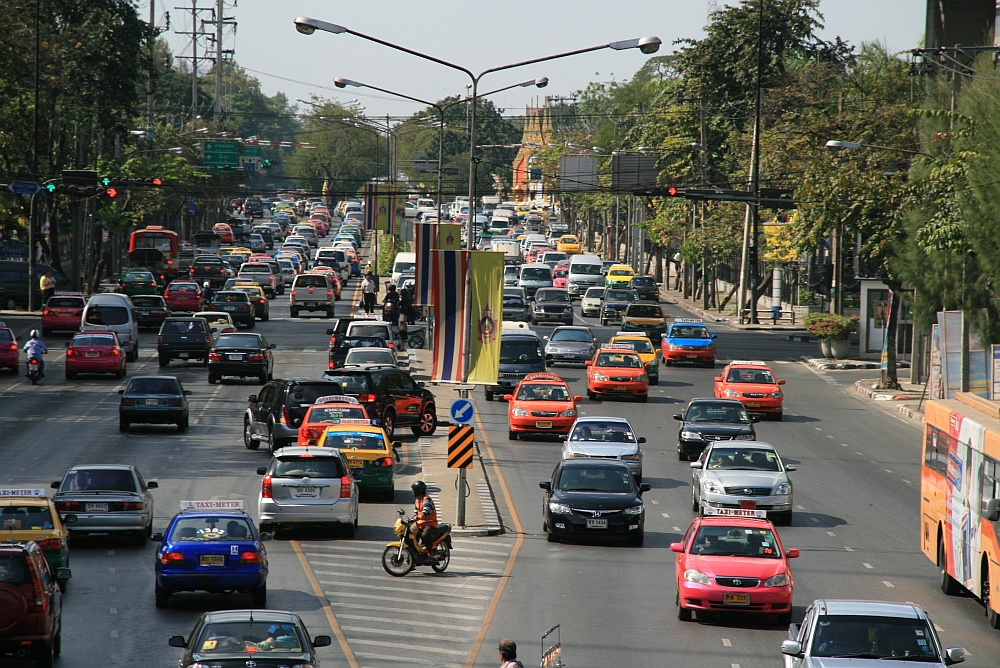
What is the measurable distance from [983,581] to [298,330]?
47.1m

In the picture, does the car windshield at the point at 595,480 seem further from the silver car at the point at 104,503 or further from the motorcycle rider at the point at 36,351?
the motorcycle rider at the point at 36,351

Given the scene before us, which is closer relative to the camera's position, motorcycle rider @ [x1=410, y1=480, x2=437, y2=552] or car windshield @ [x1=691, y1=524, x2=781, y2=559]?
car windshield @ [x1=691, y1=524, x2=781, y2=559]

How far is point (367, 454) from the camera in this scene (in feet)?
97.4

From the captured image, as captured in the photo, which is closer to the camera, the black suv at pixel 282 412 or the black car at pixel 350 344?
the black suv at pixel 282 412

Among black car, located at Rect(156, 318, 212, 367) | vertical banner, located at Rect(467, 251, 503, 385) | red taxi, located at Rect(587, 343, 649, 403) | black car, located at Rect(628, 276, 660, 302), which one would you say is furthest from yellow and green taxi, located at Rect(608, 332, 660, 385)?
black car, located at Rect(628, 276, 660, 302)

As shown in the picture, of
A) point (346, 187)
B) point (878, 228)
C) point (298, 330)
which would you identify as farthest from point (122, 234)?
point (346, 187)

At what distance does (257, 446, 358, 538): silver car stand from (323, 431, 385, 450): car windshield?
3769 millimetres

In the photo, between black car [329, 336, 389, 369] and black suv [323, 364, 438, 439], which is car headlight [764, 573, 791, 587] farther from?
black car [329, 336, 389, 369]

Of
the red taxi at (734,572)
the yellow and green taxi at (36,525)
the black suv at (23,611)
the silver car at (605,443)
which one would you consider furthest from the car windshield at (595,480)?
the black suv at (23,611)

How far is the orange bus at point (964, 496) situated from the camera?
63.3 feet

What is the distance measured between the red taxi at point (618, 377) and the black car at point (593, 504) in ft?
60.4

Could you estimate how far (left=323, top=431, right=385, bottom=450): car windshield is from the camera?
2975cm

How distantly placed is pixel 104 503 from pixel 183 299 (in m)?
41.9

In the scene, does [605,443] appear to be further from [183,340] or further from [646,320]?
[646,320]
